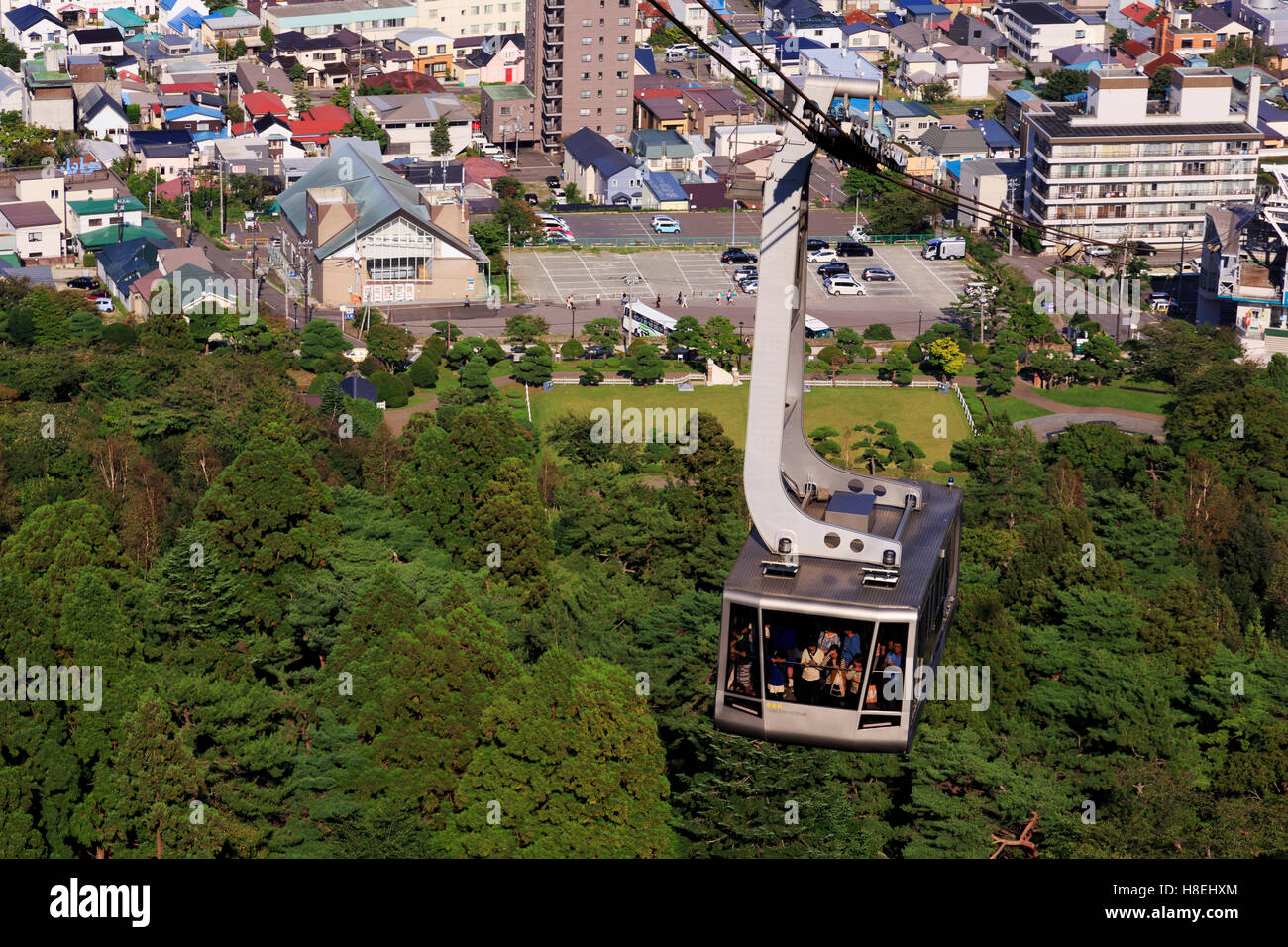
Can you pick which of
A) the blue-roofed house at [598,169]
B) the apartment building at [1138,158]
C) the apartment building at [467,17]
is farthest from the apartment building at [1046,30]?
the blue-roofed house at [598,169]

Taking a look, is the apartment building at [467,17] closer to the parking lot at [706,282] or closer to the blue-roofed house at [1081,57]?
the blue-roofed house at [1081,57]

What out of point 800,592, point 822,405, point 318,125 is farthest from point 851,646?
point 318,125

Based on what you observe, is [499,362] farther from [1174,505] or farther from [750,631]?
[750,631]

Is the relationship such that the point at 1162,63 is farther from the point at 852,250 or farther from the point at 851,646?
the point at 851,646

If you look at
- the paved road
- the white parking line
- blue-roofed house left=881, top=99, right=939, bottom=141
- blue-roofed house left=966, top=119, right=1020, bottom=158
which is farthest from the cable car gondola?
blue-roofed house left=881, top=99, right=939, bottom=141

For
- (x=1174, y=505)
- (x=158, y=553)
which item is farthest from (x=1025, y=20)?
(x=158, y=553)

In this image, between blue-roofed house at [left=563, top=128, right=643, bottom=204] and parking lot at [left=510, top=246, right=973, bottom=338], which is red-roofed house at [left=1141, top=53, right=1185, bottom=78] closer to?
parking lot at [left=510, top=246, right=973, bottom=338]

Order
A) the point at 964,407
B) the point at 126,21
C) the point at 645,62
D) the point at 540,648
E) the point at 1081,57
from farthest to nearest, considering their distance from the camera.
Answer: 1. the point at 126,21
2. the point at 1081,57
3. the point at 645,62
4. the point at 964,407
5. the point at 540,648
